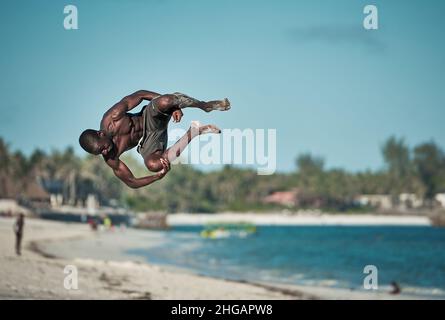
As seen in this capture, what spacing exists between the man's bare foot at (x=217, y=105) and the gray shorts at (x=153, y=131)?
344mm

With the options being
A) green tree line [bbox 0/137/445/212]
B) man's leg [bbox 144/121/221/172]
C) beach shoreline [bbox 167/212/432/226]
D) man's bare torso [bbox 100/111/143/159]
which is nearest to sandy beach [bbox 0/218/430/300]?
man's bare torso [bbox 100/111/143/159]

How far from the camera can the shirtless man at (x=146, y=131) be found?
568 centimetres

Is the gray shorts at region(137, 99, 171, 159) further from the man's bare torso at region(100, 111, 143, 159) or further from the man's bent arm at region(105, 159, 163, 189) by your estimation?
the man's bent arm at region(105, 159, 163, 189)

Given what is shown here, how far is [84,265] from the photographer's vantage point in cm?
3794

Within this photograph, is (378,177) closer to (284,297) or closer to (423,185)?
(423,185)

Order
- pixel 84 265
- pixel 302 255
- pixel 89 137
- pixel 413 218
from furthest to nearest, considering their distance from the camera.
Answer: pixel 413 218 < pixel 302 255 < pixel 84 265 < pixel 89 137

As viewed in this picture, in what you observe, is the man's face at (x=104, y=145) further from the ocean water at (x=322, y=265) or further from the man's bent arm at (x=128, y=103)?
the ocean water at (x=322, y=265)

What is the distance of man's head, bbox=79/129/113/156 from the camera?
557 centimetres

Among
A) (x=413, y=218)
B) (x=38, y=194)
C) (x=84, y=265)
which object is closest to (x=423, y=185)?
(x=413, y=218)

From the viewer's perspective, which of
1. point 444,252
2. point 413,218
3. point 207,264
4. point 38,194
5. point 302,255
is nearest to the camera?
point 207,264

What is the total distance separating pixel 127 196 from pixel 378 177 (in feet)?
212

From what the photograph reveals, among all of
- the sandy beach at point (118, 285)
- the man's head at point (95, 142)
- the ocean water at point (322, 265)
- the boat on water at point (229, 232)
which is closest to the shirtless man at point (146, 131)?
the man's head at point (95, 142)

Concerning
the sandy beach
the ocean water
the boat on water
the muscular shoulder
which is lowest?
the boat on water

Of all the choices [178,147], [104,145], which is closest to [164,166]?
[178,147]
